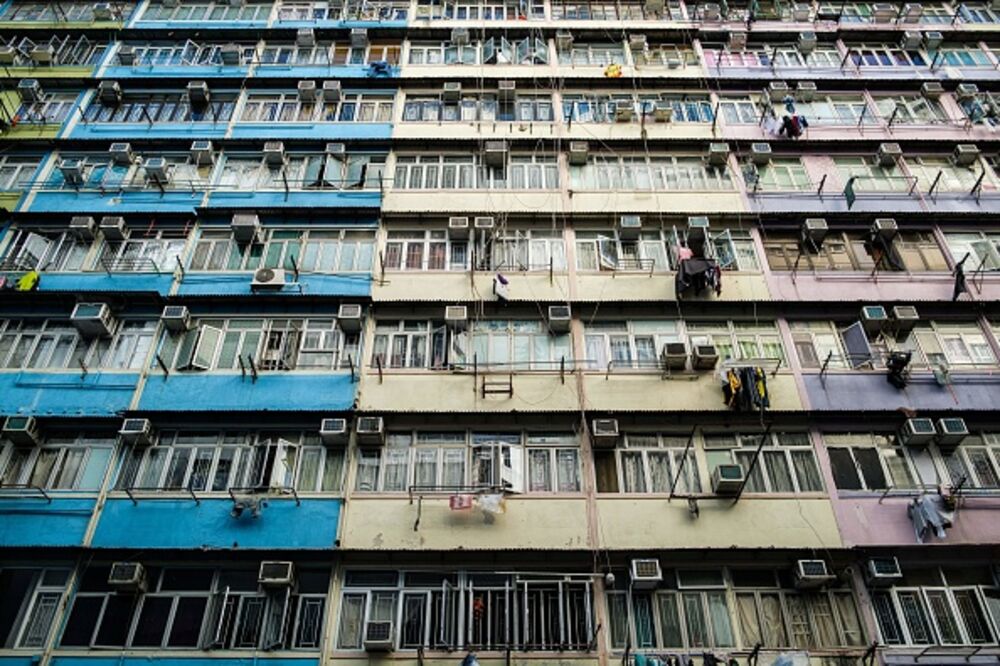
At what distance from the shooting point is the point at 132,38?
21.8 meters

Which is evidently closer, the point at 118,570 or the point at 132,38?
the point at 118,570

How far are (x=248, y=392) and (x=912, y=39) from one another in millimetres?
20377

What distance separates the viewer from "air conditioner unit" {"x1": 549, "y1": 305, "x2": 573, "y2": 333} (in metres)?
15.8

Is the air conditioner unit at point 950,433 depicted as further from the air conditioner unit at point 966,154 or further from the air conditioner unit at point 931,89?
the air conditioner unit at point 931,89

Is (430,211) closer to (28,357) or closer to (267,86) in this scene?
(267,86)

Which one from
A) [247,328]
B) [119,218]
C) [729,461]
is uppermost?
[119,218]

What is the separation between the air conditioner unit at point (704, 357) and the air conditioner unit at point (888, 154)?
7860 mm

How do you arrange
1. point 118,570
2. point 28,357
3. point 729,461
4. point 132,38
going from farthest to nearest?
point 132,38 → point 28,357 → point 729,461 → point 118,570

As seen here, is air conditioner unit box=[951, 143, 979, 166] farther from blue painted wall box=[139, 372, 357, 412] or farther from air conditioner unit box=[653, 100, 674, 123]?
blue painted wall box=[139, 372, 357, 412]

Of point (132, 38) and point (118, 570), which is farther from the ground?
point (132, 38)

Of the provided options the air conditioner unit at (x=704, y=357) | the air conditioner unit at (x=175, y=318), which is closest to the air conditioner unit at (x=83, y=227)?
the air conditioner unit at (x=175, y=318)

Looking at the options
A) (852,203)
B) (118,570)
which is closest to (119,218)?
(118,570)

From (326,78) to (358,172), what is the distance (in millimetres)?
3510

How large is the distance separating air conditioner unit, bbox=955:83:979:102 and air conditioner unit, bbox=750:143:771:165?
6243mm
